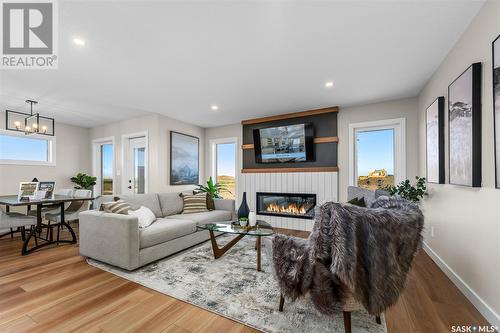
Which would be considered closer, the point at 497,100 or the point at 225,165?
the point at 497,100

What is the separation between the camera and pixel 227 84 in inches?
127

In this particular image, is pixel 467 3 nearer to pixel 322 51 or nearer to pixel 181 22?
pixel 322 51

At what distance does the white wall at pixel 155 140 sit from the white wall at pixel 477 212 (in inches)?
184

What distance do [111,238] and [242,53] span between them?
2601mm

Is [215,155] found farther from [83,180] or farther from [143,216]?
[83,180]

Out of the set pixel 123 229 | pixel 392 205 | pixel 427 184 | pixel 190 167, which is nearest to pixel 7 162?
pixel 190 167

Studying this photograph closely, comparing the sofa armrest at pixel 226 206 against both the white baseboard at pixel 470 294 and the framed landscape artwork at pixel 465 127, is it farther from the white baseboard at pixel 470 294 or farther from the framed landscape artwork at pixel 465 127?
the framed landscape artwork at pixel 465 127

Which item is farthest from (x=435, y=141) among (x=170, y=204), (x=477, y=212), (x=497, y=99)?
(x=170, y=204)

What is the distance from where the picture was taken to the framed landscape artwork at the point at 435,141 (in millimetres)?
2525

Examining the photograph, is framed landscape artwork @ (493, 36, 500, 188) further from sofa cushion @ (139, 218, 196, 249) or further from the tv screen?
sofa cushion @ (139, 218, 196, 249)

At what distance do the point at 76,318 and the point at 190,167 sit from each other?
12.9 feet

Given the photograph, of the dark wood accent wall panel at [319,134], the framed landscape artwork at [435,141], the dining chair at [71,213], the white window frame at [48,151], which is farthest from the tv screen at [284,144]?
the white window frame at [48,151]

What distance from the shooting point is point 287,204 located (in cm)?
475

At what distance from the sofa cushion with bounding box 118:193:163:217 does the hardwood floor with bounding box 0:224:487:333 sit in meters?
1.01
